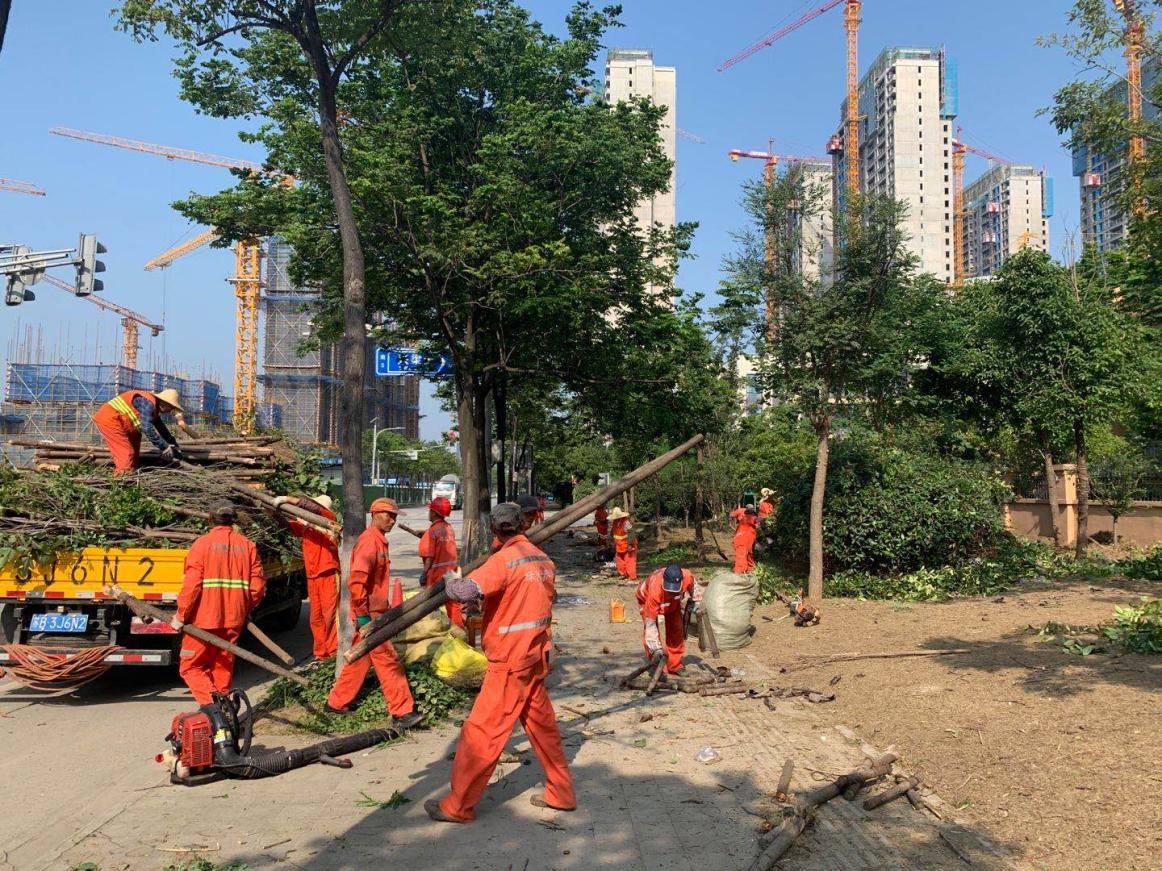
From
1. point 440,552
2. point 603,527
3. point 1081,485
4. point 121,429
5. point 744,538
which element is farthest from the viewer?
point 603,527

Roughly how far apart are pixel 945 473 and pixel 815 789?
10.1 m

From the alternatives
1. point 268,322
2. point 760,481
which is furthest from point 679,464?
point 268,322

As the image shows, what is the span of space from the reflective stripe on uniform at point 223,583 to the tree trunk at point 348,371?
0.88 m

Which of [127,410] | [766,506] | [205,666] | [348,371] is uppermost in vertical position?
[348,371]

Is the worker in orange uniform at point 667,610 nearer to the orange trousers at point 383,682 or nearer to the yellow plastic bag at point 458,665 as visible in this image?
the yellow plastic bag at point 458,665

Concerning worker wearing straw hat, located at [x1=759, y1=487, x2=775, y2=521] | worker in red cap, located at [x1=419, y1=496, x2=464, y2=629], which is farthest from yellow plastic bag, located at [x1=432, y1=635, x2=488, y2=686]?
worker wearing straw hat, located at [x1=759, y1=487, x2=775, y2=521]

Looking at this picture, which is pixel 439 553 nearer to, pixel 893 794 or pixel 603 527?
pixel 893 794

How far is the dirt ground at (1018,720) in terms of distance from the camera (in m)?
4.38

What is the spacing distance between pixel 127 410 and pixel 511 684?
6009 millimetres

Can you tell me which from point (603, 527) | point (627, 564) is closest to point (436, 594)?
point (627, 564)

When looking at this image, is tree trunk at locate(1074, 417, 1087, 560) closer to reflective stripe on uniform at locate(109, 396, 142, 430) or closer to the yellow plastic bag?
the yellow plastic bag

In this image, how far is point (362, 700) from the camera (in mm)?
6812

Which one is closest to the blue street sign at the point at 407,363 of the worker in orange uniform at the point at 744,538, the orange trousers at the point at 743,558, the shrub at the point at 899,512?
the worker in orange uniform at the point at 744,538

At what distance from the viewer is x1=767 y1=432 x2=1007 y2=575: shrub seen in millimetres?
13438
